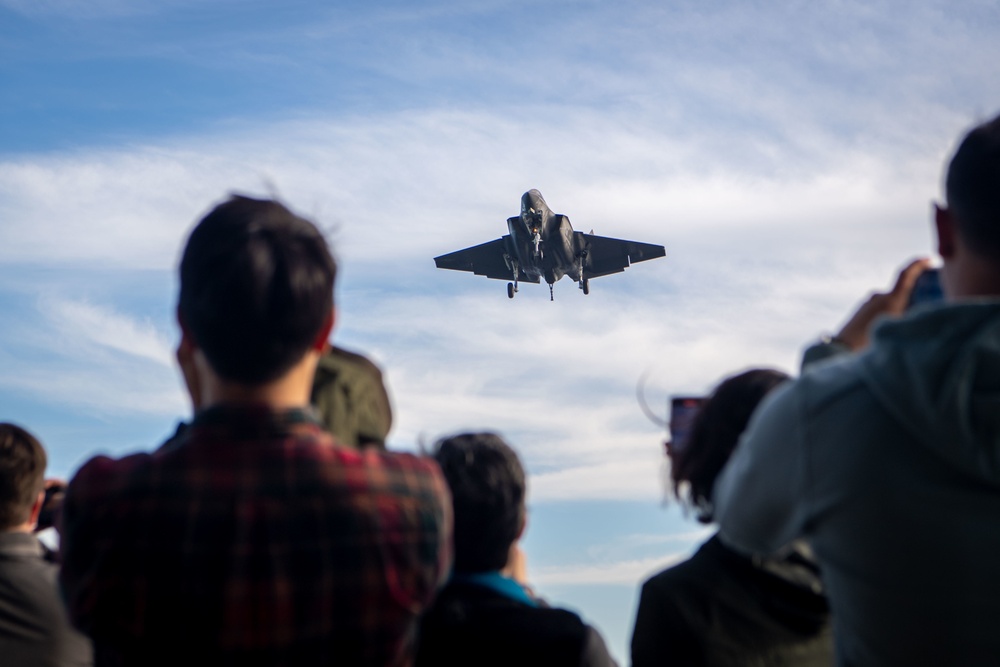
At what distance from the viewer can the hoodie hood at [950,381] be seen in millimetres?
2062

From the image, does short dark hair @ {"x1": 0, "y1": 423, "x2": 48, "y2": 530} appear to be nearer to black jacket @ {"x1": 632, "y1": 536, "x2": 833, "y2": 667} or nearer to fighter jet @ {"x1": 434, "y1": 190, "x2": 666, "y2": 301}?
black jacket @ {"x1": 632, "y1": 536, "x2": 833, "y2": 667}

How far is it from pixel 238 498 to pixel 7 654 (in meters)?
2.16

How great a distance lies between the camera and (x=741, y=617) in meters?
2.96

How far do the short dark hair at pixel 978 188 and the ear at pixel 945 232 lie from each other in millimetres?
47

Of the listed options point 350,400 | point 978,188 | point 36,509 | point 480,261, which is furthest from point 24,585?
point 480,261

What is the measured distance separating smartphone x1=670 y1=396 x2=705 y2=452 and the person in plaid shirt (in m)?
1.03

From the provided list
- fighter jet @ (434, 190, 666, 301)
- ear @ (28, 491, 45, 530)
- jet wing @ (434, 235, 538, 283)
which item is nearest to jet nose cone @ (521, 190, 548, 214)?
fighter jet @ (434, 190, 666, 301)

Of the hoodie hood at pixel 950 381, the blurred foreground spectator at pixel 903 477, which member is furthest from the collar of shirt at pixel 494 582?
the hoodie hood at pixel 950 381

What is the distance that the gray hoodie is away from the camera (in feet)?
6.84

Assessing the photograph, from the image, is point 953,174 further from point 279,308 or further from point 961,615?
point 279,308

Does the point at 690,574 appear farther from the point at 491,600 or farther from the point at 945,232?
the point at 945,232

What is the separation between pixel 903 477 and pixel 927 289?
72cm

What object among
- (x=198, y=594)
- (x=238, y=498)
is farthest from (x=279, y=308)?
(x=198, y=594)

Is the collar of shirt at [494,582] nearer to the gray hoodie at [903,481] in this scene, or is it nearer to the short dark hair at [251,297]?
the gray hoodie at [903,481]
